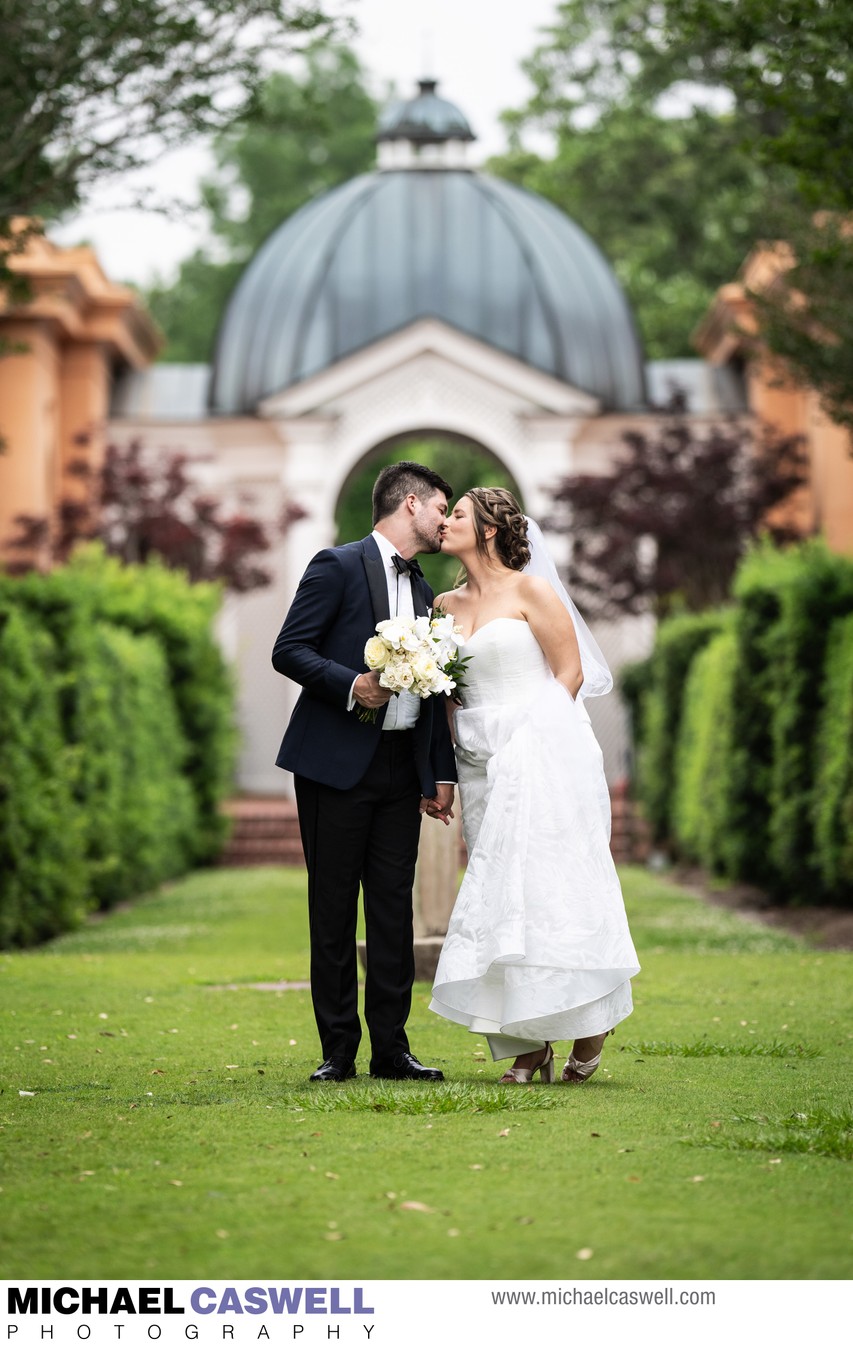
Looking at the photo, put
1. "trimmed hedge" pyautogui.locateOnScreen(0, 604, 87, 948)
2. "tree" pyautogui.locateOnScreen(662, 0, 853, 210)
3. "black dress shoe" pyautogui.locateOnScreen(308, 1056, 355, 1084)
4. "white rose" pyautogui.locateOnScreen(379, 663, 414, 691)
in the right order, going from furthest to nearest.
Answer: "trimmed hedge" pyautogui.locateOnScreen(0, 604, 87, 948) → "tree" pyautogui.locateOnScreen(662, 0, 853, 210) → "black dress shoe" pyautogui.locateOnScreen(308, 1056, 355, 1084) → "white rose" pyautogui.locateOnScreen(379, 663, 414, 691)

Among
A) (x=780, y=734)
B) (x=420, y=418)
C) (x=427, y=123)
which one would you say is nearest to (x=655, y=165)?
(x=427, y=123)

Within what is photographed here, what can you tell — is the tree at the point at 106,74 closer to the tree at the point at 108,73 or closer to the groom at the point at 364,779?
the tree at the point at 108,73

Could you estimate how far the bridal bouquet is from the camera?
6.07 meters

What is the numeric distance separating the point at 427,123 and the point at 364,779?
2476 centimetres

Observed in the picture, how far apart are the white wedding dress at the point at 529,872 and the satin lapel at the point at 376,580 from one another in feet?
1.10

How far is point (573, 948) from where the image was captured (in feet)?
20.5

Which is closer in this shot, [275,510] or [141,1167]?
[141,1167]

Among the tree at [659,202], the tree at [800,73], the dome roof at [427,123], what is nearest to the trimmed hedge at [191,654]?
the tree at [800,73]

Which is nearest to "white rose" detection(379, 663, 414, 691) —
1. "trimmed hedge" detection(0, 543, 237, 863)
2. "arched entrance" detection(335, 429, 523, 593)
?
"trimmed hedge" detection(0, 543, 237, 863)

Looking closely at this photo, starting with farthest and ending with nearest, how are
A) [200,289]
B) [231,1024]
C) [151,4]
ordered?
[200,289], [151,4], [231,1024]

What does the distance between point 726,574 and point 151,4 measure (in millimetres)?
13678

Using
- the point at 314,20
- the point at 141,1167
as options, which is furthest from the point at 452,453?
the point at 141,1167

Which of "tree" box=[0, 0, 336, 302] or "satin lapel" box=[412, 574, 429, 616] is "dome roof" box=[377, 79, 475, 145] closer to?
"tree" box=[0, 0, 336, 302]
